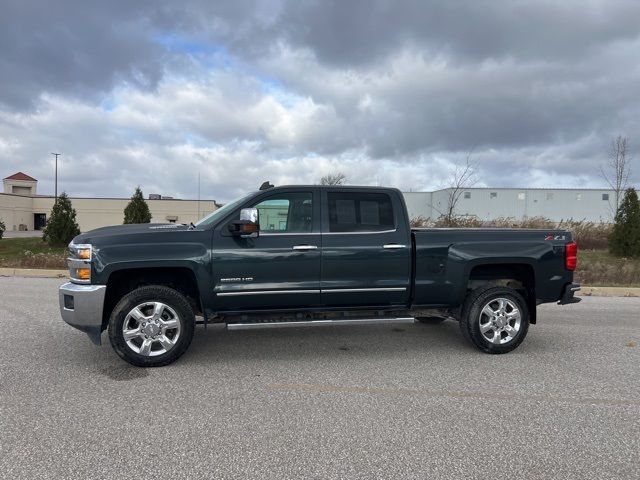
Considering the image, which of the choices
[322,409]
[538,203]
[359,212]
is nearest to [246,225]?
[359,212]

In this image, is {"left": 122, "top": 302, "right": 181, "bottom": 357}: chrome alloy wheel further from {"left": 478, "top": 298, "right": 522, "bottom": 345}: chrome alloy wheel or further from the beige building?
the beige building

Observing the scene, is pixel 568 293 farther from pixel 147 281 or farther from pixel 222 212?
pixel 147 281

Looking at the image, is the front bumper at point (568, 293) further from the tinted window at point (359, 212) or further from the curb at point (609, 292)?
the curb at point (609, 292)

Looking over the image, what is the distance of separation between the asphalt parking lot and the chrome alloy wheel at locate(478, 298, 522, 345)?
0.81 feet

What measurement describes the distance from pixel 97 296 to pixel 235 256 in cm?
145

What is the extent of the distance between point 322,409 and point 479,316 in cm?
254

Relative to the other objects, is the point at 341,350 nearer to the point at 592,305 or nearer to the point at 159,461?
the point at 159,461

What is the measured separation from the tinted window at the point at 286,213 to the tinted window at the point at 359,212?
0.28 metres

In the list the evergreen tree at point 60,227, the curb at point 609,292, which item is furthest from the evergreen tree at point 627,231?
the evergreen tree at point 60,227

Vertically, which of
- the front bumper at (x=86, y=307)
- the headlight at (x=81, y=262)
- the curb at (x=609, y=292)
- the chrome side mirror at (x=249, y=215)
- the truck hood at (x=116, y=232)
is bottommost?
the curb at (x=609, y=292)

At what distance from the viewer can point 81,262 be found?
500 centimetres

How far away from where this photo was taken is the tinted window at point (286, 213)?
5445 millimetres

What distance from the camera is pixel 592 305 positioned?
31.5 ft

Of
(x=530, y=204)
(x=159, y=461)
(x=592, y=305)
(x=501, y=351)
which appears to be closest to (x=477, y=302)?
(x=501, y=351)
